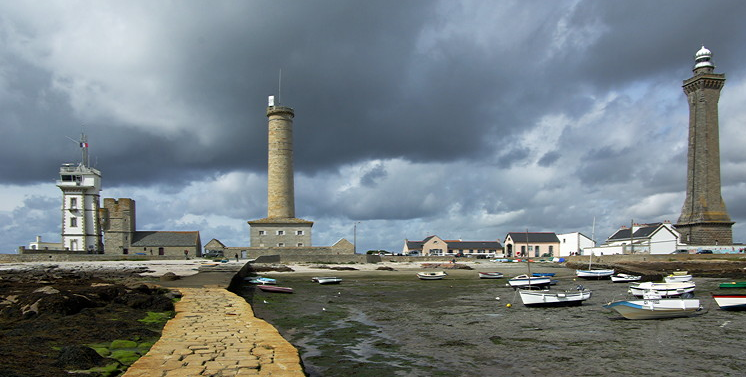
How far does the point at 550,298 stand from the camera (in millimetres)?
25844

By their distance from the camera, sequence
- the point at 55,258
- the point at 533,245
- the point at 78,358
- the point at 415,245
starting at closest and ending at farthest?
the point at 78,358 → the point at 55,258 → the point at 533,245 → the point at 415,245

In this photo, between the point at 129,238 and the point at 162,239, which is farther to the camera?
the point at 162,239

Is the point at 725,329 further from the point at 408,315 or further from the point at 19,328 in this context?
the point at 19,328

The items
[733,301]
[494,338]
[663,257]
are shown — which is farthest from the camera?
[663,257]

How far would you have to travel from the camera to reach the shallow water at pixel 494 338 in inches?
524

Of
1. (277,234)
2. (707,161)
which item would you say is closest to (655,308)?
(277,234)

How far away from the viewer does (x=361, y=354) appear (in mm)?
14539

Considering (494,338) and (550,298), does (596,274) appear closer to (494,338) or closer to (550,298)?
(550,298)

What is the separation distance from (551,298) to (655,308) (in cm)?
517

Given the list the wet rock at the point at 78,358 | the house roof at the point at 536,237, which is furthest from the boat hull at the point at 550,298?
the house roof at the point at 536,237

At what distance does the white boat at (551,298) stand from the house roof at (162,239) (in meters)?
63.2

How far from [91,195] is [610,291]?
72549 mm

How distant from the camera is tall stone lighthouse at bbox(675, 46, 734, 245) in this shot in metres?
69.2

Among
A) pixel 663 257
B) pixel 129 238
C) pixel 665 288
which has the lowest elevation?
pixel 663 257
